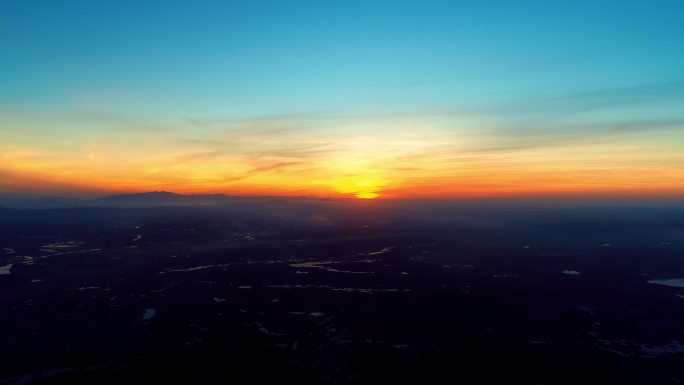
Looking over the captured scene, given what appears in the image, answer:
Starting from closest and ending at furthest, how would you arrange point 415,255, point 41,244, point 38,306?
point 38,306
point 415,255
point 41,244

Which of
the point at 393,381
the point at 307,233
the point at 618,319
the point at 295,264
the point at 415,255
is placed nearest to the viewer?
the point at 393,381

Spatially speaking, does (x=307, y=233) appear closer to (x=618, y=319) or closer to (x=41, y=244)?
(x=41, y=244)

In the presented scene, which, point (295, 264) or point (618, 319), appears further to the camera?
point (295, 264)

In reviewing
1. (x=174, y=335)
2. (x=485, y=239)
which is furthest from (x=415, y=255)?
(x=174, y=335)

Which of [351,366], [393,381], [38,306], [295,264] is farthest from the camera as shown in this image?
[295,264]

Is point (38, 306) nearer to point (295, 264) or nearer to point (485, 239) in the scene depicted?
point (295, 264)

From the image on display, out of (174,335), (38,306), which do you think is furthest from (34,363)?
(38,306)
